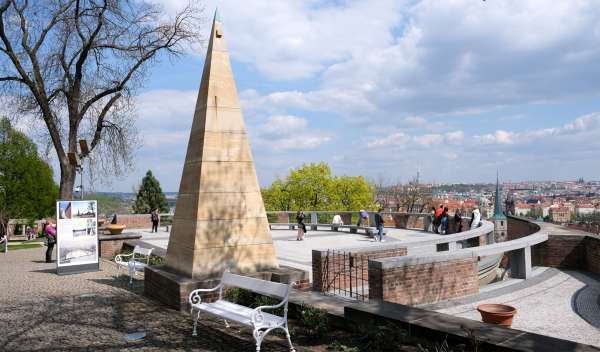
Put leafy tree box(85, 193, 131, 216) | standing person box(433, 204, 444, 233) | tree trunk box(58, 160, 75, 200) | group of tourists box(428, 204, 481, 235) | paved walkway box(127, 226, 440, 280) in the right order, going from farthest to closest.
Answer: leafy tree box(85, 193, 131, 216) < standing person box(433, 204, 444, 233) < tree trunk box(58, 160, 75, 200) < group of tourists box(428, 204, 481, 235) < paved walkway box(127, 226, 440, 280)

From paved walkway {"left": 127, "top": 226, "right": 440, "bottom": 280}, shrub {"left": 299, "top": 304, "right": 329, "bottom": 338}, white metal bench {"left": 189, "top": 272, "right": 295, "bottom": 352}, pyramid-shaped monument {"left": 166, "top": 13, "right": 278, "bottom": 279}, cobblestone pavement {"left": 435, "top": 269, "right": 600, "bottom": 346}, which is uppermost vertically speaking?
pyramid-shaped monument {"left": 166, "top": 13, "right": 278, "bottom": 279}

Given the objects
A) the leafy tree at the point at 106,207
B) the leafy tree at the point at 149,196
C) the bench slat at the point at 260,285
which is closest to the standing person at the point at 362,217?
the leafy tree at the point at 106,207

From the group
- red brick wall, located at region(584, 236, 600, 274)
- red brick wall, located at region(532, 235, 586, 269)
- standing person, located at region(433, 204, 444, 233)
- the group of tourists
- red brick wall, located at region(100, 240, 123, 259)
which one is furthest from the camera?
standing person, located at region(433, 204, 444, 233)

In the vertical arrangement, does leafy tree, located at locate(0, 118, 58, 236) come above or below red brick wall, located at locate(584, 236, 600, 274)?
above

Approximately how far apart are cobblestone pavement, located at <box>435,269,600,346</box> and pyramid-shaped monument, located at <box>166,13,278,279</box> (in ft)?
12.2

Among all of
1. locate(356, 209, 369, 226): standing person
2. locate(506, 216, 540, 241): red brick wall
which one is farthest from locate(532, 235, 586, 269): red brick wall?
locate(356, 209, 369, 226): standing person

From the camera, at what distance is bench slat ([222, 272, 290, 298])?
5777mm

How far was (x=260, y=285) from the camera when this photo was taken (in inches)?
242

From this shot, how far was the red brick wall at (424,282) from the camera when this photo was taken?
26.2 ft

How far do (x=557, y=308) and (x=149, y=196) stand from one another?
62291mm

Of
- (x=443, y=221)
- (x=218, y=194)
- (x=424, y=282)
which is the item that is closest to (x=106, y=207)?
(x=443, y=221)

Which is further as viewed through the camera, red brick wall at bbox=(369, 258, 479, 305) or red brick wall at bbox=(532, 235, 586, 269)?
red brick wall at bbox=(532, 235, 586, 269)

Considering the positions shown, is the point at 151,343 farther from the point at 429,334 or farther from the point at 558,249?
the point at 558,249

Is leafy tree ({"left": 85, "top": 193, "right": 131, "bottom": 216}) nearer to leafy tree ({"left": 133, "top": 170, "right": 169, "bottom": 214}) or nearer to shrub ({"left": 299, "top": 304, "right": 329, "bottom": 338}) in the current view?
leafy tree ({"left": 133, "top": 170, "right": 169, "bottom": 214})
